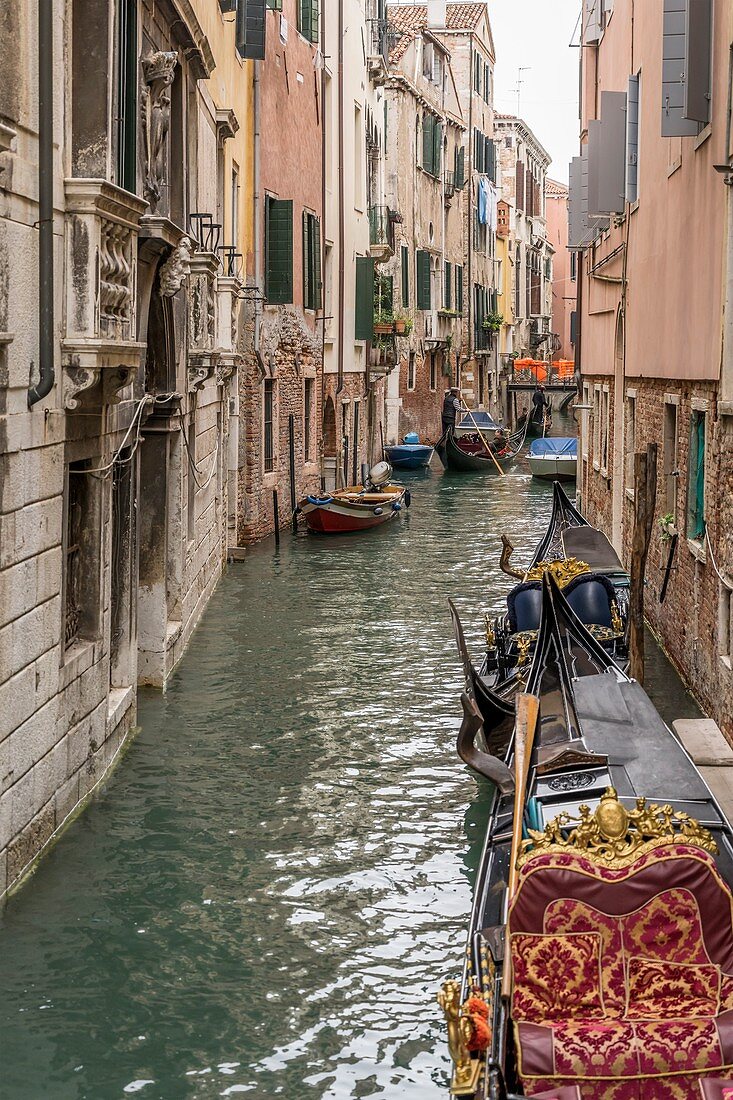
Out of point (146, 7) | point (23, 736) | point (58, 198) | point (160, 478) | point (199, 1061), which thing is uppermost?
point (146, 7)

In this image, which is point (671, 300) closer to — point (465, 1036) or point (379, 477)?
point (465, 1036)

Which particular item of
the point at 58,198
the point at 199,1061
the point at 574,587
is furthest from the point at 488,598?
the point at 199,1061

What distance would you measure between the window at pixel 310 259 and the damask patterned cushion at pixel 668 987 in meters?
15.3

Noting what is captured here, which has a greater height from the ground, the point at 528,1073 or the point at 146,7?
the point at 146,7

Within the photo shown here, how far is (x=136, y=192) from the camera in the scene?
7453 millimetres

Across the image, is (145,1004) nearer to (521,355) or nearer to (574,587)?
(574,587)

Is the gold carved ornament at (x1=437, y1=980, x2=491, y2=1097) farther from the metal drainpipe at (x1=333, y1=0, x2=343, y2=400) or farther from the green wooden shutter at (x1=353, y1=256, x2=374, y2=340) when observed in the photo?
the green wooden shutter at (x1=353, y1=256, x2=374, y2=340)

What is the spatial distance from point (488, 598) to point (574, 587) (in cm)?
342

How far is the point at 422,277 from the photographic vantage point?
32.2 m

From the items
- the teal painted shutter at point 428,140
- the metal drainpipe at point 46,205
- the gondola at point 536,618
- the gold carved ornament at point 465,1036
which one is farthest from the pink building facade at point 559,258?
the gold carved ornament at point 465,1036

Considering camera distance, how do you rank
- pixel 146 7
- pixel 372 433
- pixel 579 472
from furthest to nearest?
pixel 372 433, pixel 579 472, pixel 146 7

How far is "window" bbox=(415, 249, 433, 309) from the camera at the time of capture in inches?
1264

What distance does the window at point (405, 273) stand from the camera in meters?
30.5

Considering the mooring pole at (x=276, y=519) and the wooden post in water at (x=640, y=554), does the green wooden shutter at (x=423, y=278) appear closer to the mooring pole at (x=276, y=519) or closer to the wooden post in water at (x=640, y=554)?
the mooring pole at (x=276, y=519)
